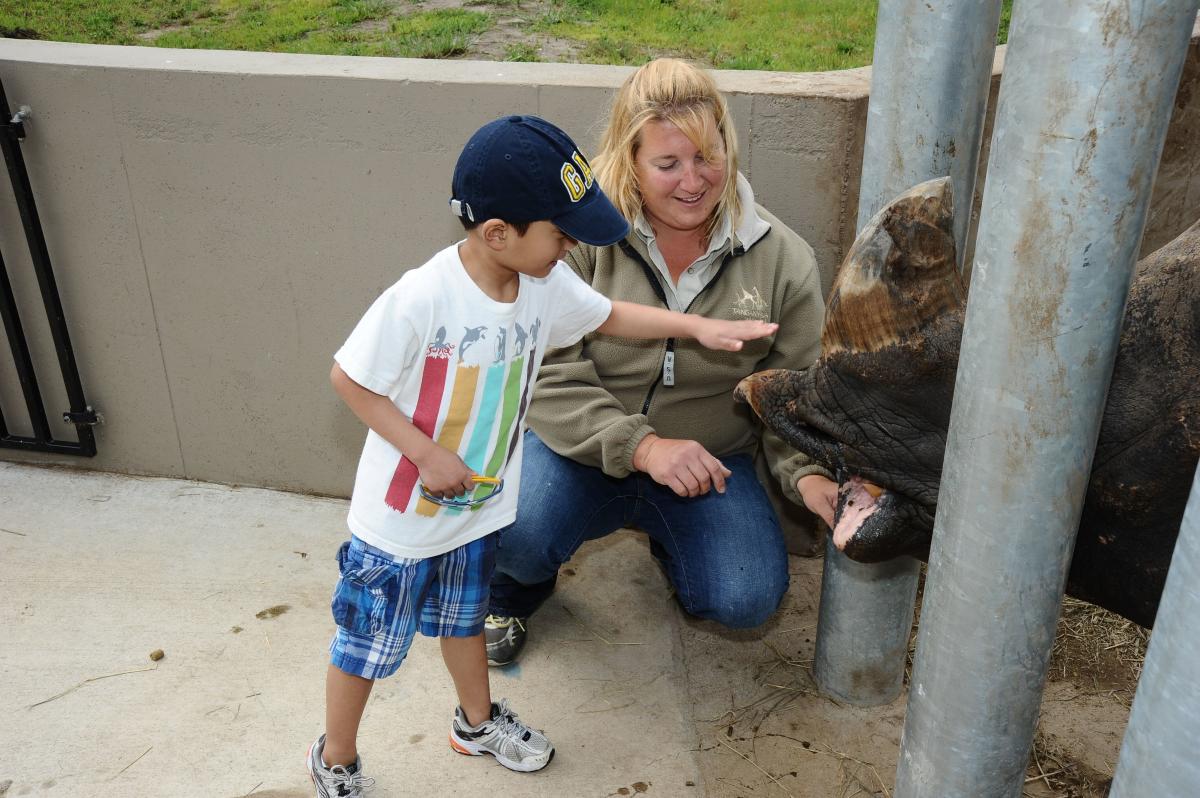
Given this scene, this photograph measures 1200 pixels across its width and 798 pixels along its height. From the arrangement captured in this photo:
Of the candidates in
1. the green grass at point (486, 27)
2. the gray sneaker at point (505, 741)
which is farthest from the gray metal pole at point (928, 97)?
the green grass at point (486, 27)

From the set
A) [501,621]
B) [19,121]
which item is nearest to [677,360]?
[501,621]

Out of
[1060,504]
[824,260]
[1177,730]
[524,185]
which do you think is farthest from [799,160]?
[1177,730]

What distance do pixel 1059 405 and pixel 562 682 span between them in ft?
Result: 6.55

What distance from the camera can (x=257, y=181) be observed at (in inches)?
147

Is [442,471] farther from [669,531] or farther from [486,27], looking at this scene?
[486,27]

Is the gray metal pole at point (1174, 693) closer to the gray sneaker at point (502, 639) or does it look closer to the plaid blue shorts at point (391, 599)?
the plaid blue shorts at point (391, 599)

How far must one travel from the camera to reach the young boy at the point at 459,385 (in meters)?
2.31

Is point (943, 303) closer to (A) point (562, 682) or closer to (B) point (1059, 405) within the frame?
(B) point (1059, 405)

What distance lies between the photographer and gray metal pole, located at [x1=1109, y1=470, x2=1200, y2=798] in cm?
129

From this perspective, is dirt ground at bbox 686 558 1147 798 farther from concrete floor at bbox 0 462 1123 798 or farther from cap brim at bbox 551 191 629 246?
cap brim at bbox 551 191 629 246

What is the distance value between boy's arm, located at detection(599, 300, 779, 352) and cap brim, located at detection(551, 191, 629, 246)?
364 millimetres

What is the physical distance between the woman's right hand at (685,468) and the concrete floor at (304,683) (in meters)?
0.74

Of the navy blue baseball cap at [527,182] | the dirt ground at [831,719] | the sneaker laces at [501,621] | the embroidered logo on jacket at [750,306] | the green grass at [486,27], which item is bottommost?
the dirt ground at [831,719]

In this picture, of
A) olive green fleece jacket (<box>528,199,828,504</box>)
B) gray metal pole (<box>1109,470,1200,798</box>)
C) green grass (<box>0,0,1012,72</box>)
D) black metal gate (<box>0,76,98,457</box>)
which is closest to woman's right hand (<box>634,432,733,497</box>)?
olive green fleece jacket (<box>528,199,828,504</box>)
